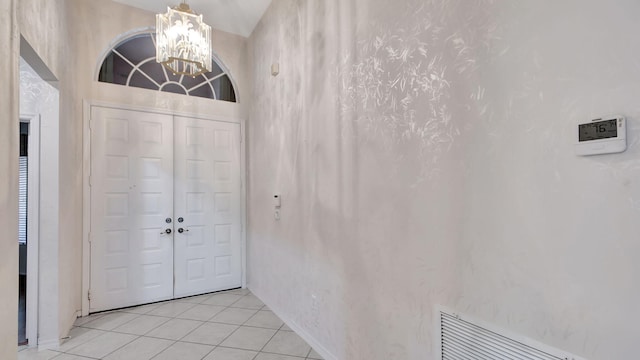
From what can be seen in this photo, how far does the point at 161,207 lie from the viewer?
3750mm

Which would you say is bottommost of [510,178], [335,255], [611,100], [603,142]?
[335,255]

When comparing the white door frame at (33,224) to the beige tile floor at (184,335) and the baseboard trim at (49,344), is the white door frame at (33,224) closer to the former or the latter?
the baseboard trim at (49,344)

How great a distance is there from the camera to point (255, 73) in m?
4.00

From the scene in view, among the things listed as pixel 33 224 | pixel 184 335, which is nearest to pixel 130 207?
pixel 33 224

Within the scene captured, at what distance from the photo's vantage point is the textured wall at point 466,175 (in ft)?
3.09

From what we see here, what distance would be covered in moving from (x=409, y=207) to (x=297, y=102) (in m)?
1.67

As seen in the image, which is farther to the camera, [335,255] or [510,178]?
[335,255]

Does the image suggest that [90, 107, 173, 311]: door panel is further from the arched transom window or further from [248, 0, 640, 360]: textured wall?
[248, 0, 640, 360]: textured wall

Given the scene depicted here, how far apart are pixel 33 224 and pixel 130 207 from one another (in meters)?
1.00

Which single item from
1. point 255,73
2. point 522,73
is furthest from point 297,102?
point 522,73

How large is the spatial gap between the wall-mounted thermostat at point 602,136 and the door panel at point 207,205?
3857 millimetres

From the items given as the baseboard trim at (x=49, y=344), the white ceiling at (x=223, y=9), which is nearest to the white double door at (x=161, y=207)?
the baseboard trim at (x=49, y=344)

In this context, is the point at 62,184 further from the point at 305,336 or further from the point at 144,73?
the point at 305,336

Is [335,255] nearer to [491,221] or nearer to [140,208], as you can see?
[491,221]
